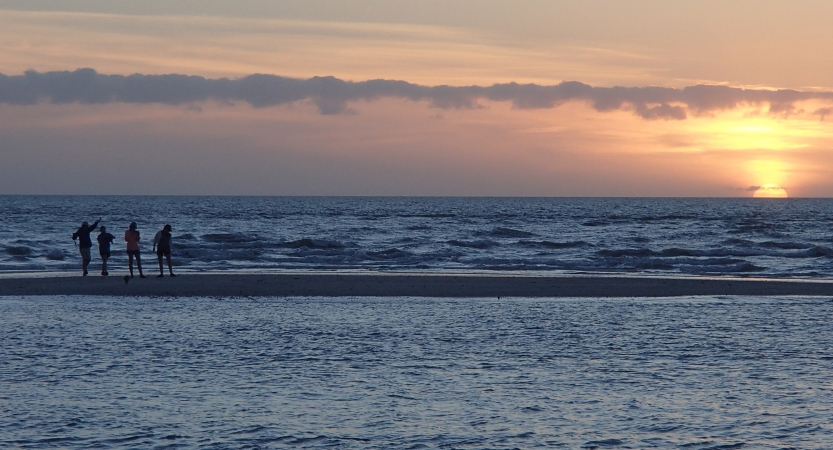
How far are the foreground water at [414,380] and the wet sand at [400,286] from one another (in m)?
4.87

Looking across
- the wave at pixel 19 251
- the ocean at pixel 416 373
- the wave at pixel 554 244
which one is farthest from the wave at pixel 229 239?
the ocean at pixel 416 373

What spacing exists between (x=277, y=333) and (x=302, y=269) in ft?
56.2

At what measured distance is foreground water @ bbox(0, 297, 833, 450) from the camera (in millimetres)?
7934

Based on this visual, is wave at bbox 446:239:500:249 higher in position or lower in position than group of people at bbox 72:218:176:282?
lower

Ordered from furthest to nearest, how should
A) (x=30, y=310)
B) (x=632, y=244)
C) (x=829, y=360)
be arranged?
1. (x=632, y=244)
2. (x=30, y=310)
3. (x=829, y=360)

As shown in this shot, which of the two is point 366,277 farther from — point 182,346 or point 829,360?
point 829,360

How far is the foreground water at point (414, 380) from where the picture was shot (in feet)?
26.0

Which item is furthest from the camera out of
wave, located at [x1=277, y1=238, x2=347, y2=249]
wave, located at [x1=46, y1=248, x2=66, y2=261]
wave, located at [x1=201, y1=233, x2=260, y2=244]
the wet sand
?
wave, located at [x1=201, y1=233, x2=260, y2=244]

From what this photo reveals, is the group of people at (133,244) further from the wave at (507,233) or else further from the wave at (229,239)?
the wave at (507,233)

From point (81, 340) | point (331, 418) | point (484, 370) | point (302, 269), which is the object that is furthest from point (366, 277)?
point (331, 418)

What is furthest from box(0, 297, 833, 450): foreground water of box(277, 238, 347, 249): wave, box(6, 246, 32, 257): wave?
box(277, 238, 347, 249): wave

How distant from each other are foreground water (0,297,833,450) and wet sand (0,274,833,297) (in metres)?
4.87

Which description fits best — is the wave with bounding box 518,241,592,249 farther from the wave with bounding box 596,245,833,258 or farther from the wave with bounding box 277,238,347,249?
the wave with bounding box 277,238,347,249

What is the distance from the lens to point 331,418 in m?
8.47
